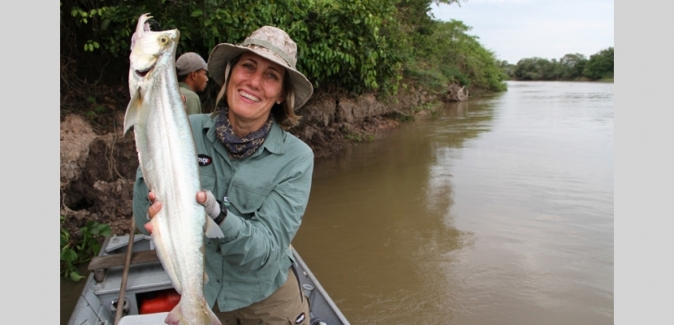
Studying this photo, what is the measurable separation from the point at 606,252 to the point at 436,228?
7.42ft

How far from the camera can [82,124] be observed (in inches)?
266

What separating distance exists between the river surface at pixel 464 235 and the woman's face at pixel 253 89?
3318mm

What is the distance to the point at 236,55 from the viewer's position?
2.32 m

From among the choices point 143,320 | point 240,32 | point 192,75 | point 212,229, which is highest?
point 240,32

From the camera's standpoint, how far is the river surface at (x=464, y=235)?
5277mm

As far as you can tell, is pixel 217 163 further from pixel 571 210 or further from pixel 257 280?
pixel 571 210

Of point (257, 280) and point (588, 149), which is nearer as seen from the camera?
point (257, 280)

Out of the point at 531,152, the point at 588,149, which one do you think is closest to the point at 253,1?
the point at 531,152

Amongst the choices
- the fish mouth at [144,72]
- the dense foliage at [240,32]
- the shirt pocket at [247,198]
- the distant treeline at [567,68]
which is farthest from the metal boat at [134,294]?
the distant treeline at [567,68]

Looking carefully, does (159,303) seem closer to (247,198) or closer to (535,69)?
(247,198)

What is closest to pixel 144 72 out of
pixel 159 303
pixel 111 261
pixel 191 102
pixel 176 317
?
pixel 176 317

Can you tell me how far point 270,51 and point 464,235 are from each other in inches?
217

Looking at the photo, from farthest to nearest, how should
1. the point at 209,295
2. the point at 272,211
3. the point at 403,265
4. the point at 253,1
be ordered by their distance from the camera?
the point at 253,1, the point at 403,265, the point at 209,295, the point at 272,211

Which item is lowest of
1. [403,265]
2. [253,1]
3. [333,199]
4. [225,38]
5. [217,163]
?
[403,265]
